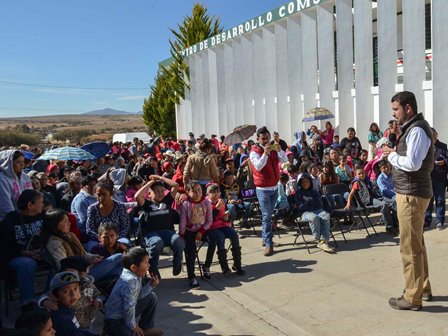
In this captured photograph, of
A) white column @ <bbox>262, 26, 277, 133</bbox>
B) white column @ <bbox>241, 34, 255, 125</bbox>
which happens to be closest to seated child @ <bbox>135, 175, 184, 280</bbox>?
white column @ <bbox>262, 26, 277, 133</bbox>

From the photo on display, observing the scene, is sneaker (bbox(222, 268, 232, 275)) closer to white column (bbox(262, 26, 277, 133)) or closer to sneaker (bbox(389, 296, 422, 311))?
sneaker (bbox(389, 296, 422, 311))

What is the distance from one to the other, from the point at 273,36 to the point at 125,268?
15.9 meters

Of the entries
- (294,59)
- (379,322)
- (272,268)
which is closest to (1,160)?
(272,268)

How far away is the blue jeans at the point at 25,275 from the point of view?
16.3 feet

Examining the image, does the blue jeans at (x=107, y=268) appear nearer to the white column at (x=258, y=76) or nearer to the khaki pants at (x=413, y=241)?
the khaki pants at (x=413, y=241)

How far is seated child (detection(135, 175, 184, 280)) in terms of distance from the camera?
235 inches

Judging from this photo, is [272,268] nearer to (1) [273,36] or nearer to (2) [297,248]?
(2) [297,248]

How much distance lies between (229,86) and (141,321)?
18.6 m

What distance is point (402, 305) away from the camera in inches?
182

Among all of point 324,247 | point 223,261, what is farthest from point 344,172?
point 223,261

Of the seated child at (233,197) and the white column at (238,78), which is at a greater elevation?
the white column at (238,78)

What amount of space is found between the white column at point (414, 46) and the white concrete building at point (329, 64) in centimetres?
3

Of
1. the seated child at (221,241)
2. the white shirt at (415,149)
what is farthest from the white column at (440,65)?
the white shirt at (415,149)

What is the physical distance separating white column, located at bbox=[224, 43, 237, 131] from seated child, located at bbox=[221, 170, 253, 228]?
13.2m
